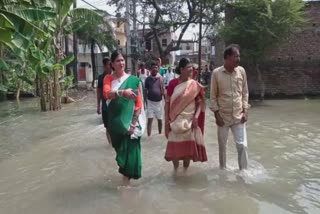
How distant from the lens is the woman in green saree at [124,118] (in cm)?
566

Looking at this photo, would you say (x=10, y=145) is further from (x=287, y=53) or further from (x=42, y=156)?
(x=287, y=53)

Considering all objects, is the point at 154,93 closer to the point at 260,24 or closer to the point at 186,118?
the point at 186,118

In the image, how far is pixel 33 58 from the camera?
1173 centimetres

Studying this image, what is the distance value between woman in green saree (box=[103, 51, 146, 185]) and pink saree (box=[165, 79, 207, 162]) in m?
0.65

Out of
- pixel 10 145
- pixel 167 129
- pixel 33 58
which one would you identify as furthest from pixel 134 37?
pixel 167 129

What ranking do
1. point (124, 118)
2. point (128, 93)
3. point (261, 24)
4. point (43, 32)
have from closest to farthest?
point (128, 93) → point (124, 118) → point (43, 32) → point (261, 24)

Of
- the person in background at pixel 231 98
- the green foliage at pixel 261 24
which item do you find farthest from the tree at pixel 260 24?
the person in background at pixel 231 98

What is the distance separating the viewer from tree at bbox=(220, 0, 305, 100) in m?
18.2

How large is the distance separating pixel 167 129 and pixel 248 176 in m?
1.33

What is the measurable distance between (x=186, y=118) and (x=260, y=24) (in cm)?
1344

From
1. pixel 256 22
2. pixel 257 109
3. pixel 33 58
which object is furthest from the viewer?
A: pixel 256 22

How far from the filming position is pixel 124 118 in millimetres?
5672

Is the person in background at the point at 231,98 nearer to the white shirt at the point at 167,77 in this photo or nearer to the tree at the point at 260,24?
the white shirt at the point at 167,77

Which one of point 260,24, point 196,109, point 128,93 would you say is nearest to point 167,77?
point 260,24
